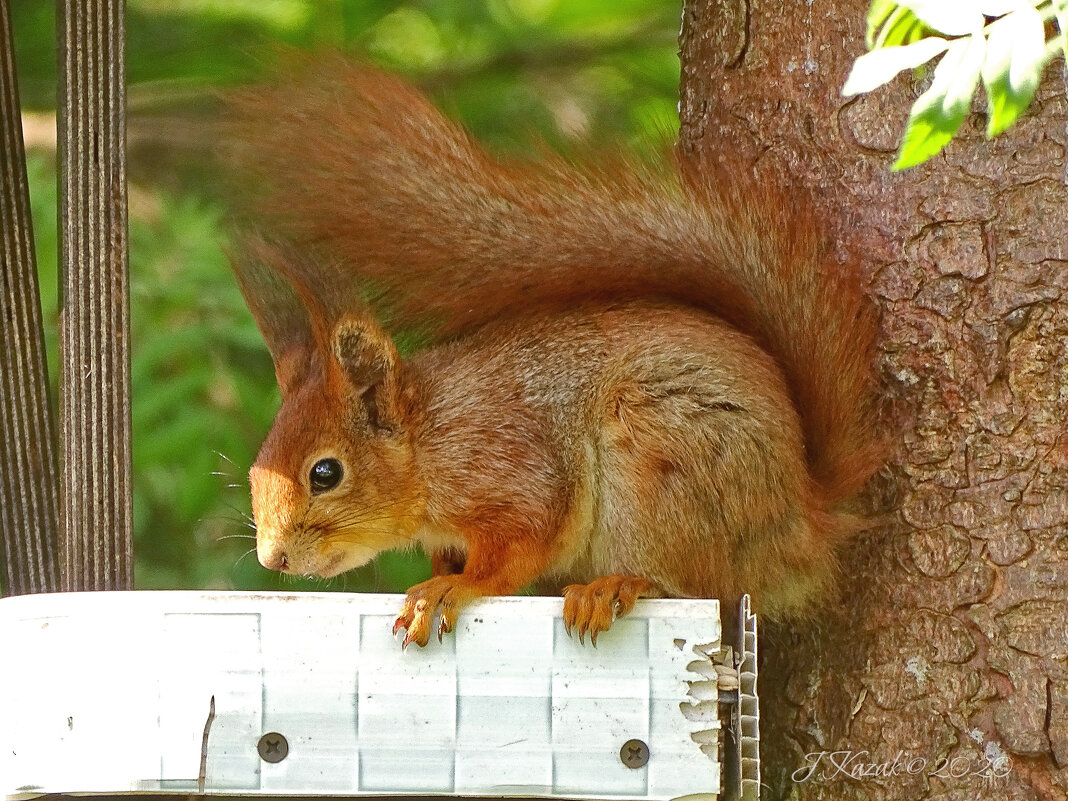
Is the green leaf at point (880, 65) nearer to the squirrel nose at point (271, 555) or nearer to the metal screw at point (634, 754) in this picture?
the metal screw at point (634, 754)

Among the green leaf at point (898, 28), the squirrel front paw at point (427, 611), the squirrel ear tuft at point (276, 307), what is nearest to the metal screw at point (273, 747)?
the squirrel front paw at point (427, 611)

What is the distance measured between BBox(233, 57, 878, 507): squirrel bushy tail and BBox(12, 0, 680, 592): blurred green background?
0.46 meters

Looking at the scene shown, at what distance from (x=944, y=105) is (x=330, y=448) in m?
0.99

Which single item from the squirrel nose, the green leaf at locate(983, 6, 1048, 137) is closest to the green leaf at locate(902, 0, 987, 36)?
the green leaf at locate(983, 6, 1048, 137)

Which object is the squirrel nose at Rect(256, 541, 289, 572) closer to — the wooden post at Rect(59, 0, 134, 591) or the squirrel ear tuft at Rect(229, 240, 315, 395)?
the wooden post at Rect(59, 0, 134, 591)

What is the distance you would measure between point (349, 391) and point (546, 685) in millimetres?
549

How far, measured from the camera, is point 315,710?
121 centimetres

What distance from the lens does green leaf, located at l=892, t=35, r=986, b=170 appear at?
80 cm

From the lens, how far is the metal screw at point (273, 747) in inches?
47.6

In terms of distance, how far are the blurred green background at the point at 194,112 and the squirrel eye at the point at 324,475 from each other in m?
0.42

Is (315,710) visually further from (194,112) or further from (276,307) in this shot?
(194,112)

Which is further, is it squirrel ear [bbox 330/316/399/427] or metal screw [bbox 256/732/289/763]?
squirrel ear [bbox 330/316/399/427]

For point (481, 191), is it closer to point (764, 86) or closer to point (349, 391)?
point (349, 391)

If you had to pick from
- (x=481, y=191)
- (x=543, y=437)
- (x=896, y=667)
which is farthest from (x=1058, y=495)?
(x=481, y=191)
